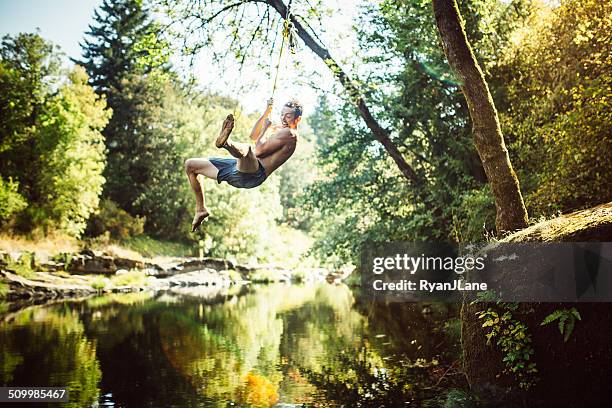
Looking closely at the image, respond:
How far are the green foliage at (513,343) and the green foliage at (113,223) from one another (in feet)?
77.1

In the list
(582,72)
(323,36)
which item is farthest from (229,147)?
(582,72)

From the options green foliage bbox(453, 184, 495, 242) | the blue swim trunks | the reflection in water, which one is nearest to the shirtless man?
the blue swim trunks

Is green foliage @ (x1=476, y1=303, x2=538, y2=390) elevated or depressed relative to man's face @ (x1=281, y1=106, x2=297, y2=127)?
depressed

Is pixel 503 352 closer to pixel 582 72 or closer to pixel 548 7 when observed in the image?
pixel 582 72

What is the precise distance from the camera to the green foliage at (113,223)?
27062 millimetres

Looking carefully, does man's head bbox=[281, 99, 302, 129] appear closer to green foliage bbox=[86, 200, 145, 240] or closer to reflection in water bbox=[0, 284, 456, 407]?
reflection in water bbox=[0, 284, 456, 407]

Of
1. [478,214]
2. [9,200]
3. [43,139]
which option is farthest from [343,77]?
[43,139]

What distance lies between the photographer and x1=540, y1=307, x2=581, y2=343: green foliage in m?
4.93

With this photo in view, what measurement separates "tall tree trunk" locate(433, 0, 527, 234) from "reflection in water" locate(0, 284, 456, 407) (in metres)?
2.70

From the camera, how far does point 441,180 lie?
11.7 m

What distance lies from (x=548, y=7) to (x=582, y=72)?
7.40 ft

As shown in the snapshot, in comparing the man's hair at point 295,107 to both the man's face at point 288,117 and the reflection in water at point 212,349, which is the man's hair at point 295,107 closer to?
the man's face at point 288,117

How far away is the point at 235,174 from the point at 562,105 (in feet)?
21.7

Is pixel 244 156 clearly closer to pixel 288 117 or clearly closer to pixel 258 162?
pixel 258 162
